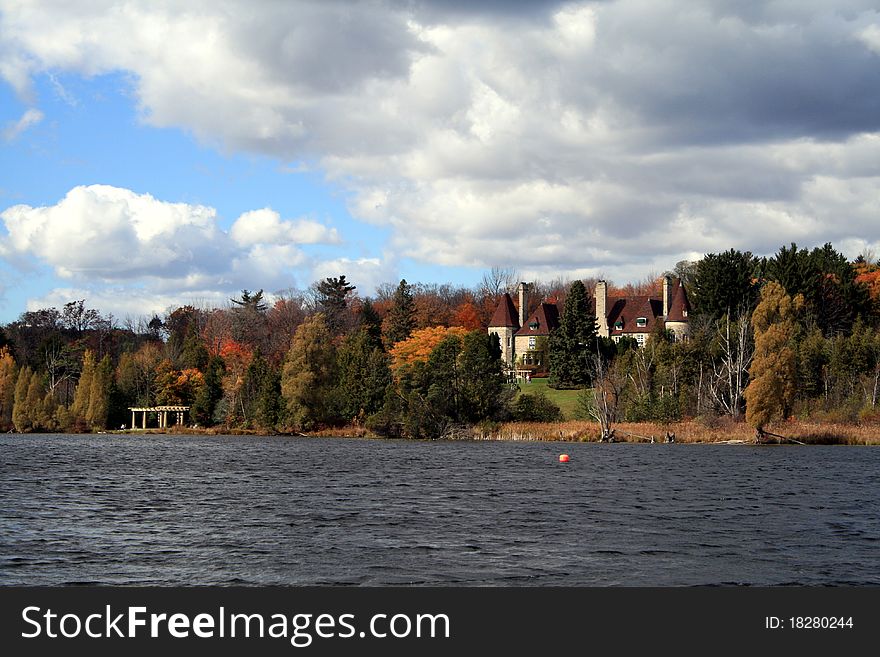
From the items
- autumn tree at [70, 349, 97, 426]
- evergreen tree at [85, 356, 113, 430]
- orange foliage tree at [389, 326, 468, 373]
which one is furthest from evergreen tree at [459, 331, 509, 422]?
autumn tree at [70, 349, 97, 426]

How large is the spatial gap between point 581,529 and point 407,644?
1494cm

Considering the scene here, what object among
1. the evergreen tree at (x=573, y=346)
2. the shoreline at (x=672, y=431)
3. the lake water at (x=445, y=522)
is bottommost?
the lake water at (x=445, y=522)

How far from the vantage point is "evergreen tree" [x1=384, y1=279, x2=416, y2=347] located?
12888 cm

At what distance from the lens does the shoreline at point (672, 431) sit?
74.0 meters

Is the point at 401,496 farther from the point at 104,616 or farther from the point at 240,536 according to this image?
the point at 104,616

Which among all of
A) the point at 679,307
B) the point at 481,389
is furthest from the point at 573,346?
the point at 481,389

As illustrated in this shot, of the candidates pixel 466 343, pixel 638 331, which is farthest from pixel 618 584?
pixel 638 331

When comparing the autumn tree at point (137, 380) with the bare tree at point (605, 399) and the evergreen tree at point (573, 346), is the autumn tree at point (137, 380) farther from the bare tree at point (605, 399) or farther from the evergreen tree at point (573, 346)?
the bare tree at point (605, 399)

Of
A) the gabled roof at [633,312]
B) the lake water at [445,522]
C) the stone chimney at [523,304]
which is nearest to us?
the lake water at [445,522]

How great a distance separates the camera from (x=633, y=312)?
136 metres

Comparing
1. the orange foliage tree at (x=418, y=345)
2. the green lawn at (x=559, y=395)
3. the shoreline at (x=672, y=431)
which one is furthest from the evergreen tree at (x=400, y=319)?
the shoreline at (x=672, y=431)

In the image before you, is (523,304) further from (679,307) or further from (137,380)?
(137,380)

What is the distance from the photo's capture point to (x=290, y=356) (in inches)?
3880

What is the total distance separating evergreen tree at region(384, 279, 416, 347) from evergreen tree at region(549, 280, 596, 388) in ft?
74.7
